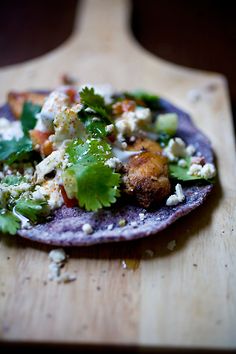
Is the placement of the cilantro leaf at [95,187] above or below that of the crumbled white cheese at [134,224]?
above

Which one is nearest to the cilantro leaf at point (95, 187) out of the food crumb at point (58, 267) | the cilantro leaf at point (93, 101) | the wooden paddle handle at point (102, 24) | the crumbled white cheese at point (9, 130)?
the food crumb at point (58, 267)

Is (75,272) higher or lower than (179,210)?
lower

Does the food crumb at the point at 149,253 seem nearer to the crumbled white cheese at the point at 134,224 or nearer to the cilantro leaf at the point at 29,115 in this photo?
the crumbled white cheese at the point at 134,224

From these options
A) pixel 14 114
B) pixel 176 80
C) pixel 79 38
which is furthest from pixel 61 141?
pixel 79 38

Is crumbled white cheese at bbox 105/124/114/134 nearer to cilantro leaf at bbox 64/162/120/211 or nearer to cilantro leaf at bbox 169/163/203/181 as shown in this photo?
cilantro leaf at bbox 64/162/120/211

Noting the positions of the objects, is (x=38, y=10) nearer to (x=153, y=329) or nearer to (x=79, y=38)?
(x=79, y=38)

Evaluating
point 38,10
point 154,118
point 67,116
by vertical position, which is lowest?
point 38,10
